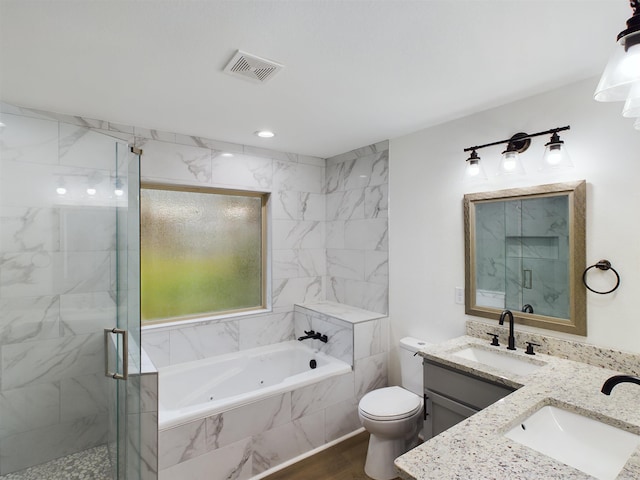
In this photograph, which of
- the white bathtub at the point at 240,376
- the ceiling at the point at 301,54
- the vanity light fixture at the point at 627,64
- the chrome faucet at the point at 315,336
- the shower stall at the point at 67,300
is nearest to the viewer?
the vanity light fixture at the point at 627,64

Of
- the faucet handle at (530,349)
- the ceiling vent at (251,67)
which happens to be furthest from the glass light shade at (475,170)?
the ceiling vent at (251,67)

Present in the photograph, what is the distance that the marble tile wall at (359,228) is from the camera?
10.2 feet

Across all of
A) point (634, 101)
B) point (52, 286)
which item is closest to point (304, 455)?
point (52, 286)

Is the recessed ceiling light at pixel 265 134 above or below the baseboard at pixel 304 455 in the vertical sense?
above

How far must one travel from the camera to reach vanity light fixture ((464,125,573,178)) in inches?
74.5

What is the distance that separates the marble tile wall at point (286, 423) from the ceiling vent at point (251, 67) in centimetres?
196

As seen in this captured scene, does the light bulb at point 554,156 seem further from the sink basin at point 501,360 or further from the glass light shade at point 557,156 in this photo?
the sink basin at point 501,360

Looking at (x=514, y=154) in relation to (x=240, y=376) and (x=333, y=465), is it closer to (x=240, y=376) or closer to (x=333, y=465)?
(x=333, y=465)

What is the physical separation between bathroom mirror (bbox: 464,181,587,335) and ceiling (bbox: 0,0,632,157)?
65 cm

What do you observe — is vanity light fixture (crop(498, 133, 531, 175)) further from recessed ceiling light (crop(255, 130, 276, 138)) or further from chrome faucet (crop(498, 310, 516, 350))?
recessed ceiling light (crop(255, 130, 276, 138))

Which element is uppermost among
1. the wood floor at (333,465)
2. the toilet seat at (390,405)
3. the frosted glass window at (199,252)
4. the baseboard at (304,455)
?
the frosted glass window at (199,252)

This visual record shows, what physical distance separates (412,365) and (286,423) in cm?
102

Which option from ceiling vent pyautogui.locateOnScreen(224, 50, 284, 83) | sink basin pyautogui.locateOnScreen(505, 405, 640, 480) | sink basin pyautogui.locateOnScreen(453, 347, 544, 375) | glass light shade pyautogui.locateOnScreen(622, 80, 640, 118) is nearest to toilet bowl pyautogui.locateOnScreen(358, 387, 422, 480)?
sink basin pyautogui.locateOnScreen(453, 347, 544, 375)

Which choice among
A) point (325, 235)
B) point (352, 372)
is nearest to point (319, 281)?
point (325, 235)
